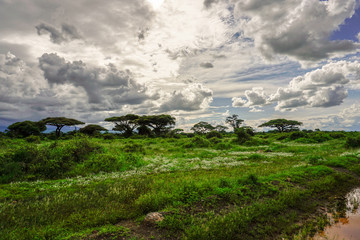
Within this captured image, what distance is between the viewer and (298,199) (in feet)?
27.3

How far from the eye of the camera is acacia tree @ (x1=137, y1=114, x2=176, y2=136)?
72688 mm

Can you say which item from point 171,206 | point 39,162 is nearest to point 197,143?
point 39,162

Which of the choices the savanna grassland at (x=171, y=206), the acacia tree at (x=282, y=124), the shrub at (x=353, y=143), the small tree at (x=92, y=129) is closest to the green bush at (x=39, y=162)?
the savanna grassland at (x=171, y=206)

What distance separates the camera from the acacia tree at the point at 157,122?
7269cm

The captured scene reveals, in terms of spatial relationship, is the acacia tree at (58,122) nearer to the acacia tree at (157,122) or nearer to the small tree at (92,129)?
the small tree at (92,129)

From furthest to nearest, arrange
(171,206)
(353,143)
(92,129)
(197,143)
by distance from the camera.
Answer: (92,129), (197,143), (353,143), (171,206)

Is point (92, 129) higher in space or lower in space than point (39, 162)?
higher

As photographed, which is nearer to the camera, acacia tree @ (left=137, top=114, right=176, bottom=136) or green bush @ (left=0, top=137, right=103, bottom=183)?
green bush @ (left=0, top=137, right=103, bottom=183)

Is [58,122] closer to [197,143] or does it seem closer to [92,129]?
[92,129]

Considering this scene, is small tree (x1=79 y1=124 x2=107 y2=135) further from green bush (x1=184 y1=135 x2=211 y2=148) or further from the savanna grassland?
the savanna grassland

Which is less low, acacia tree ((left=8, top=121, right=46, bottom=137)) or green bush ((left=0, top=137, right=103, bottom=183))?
acacia tree ((left=8, top=121, right=46, bottom=137))

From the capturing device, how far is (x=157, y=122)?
244 ft

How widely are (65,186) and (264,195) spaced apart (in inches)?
426

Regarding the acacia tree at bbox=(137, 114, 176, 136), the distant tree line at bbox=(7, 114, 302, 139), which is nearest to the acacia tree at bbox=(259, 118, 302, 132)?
the distant tree line at bbox=(7, 114, 302, 139)
